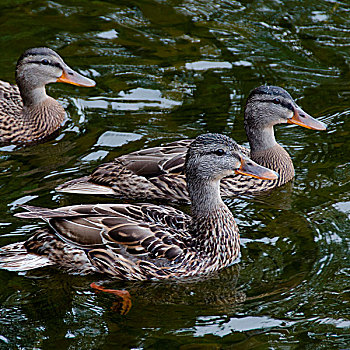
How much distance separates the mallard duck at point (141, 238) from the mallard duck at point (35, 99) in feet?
9.52

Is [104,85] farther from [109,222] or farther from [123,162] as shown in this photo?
Result: [109,222]

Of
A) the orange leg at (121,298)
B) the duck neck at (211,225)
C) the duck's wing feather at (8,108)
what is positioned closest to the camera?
the orange leg at (121,298)

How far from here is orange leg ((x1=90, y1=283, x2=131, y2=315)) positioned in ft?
21.1

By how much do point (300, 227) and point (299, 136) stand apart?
214 centimetres

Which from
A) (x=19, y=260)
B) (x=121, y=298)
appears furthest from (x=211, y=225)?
(x=19, y=260)

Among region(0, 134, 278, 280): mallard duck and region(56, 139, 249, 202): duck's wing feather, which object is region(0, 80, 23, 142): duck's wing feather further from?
region(0, 134, 278, 280): mallard duck

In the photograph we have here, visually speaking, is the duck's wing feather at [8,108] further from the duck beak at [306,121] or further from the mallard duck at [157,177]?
the duck beak at [306,121]

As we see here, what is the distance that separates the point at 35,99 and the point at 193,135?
2348mm

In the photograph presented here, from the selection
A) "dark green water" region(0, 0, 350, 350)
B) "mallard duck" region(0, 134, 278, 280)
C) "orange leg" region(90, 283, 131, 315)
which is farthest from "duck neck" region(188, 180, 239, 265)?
"orange leg" region(90, 283, 131, 315)

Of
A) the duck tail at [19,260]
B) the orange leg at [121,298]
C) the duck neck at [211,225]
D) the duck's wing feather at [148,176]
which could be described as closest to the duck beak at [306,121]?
the duck's wing feather at [148,176]

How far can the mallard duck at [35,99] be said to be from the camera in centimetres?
978

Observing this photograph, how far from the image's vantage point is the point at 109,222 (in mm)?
6930

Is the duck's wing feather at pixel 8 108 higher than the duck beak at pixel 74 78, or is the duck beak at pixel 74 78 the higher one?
the duck beak at pixel 74 78

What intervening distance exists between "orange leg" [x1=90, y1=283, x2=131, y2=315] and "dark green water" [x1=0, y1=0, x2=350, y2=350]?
0.08 metres
